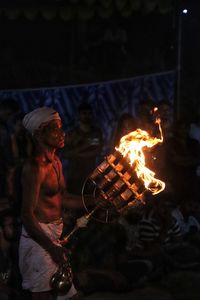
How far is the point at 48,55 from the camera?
420 inches

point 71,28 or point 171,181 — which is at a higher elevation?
point 71,28

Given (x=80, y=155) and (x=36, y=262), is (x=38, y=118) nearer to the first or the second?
(x=36, y=262)

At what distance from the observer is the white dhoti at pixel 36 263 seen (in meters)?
5.23

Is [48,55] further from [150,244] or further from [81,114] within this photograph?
[150,244]

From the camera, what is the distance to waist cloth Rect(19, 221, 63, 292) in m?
5.23

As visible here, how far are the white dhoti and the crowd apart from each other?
0.4 inches

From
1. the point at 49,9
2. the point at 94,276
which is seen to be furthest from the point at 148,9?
the point at 94,276

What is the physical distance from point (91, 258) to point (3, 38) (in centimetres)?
490

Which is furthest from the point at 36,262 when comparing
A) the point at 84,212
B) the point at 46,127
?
the point at 84,212

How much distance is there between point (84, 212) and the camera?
311 inches

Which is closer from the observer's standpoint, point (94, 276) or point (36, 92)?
point (94, 276)

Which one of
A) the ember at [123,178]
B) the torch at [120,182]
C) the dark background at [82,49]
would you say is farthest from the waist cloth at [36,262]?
the dark background at [82,49]

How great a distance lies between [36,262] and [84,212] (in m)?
2.66

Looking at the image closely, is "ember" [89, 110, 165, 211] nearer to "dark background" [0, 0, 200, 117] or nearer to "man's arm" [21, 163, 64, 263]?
"man's arm" [21, 163, 64, 263]
